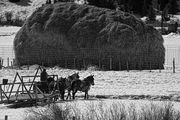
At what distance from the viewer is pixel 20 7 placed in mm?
71812

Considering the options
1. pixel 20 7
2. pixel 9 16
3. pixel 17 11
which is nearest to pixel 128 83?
pixel 9 16

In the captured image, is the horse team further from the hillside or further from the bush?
the hillside

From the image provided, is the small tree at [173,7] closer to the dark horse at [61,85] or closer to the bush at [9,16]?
the bush at [9,16]

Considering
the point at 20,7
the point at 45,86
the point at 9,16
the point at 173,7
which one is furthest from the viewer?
the point at 173,7

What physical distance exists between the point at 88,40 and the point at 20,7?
44.0 metres

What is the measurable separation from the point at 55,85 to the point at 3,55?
21.2m

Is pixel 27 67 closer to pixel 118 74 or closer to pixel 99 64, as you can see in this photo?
pixel 99 64

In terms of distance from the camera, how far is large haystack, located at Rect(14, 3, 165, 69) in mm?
28641

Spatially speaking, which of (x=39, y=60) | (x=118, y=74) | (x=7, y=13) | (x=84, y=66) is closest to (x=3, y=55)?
(x=39, y=60)

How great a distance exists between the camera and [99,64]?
1127 inches

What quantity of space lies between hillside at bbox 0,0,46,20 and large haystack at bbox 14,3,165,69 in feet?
117

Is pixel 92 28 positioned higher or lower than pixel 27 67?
higher

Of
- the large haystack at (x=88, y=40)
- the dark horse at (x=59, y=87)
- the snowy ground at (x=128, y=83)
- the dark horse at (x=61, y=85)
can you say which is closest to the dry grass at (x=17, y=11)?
the large haystack at (x=88, y=40)

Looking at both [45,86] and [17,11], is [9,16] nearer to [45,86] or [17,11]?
[17,11]
